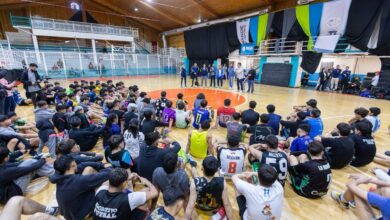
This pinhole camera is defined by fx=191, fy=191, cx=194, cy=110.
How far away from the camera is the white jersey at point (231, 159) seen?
2.96 metres

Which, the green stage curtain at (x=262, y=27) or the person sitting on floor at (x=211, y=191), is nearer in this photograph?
the person sitting on floor at (x=211, y=191)

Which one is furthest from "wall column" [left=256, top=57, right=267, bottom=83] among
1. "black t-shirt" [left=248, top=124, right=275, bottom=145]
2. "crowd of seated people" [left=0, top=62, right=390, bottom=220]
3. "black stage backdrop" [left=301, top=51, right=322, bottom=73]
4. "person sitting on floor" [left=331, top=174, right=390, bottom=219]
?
"person sitting on floor" [left=331, top=174, right=390, bottom=219]

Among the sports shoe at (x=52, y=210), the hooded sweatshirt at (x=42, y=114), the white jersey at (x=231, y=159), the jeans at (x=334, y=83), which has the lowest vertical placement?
the sports shoe at (x=52, y=210)

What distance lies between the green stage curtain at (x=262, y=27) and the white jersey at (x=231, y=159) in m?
15.0

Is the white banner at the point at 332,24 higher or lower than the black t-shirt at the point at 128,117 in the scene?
higher

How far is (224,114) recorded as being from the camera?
18.5 feet

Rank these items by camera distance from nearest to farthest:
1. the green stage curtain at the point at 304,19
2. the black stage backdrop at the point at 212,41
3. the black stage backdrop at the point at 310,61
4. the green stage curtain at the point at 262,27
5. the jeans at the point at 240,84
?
the jeans at the point at 240,84 < the green stage curtain at the point at 304,19 < the black stage backdrop at the point at 310,61 < the green stage curtain at the point at 262,27 < the black stage backdrop at the point at 212,41

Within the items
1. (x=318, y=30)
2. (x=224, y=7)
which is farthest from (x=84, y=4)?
(x=318, y=30)

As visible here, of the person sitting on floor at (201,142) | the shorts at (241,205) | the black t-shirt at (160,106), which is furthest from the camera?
the black t-shirt at (160,106)

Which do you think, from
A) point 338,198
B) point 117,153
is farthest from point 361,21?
point 117,153

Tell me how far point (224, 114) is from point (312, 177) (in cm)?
319

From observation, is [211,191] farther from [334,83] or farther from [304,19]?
[304,19]

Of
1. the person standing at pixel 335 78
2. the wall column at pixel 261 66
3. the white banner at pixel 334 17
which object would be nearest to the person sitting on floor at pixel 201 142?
the white banner at pixel 334 17

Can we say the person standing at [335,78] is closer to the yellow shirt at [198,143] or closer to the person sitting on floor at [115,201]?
the yellow shirt at [198,143]
